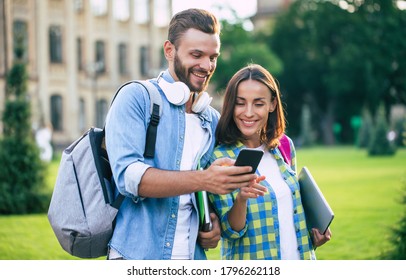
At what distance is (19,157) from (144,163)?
1137 cm

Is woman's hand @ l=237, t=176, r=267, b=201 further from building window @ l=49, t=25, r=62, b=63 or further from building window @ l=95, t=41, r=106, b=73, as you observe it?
building window @ l=95, t=41, r=106, b=73

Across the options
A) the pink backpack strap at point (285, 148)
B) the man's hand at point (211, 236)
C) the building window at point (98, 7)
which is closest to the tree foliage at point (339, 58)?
the building window at point (98, 7)

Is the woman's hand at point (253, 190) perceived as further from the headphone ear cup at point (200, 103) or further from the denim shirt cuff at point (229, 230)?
the headphone ear cup at point (200, 103)

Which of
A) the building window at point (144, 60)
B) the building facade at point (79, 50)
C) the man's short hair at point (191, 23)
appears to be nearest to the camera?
the man's short hair at point (191, 23)

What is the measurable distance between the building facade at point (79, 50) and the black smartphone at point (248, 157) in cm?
3342

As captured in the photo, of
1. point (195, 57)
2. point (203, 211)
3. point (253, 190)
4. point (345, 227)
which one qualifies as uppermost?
point (195, 57)

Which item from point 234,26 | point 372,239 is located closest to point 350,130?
point 234,26

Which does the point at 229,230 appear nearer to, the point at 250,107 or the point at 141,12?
the point at 250,107

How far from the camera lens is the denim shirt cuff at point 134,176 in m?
3.21

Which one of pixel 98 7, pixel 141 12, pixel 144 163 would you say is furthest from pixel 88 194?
pixel 141 12

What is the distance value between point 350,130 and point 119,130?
191ft

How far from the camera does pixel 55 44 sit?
143 feet

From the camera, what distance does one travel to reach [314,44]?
56.7 meters
